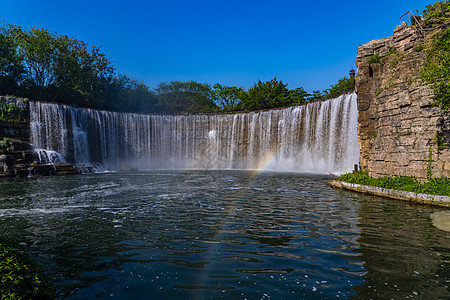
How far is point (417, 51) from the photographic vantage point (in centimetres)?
1253

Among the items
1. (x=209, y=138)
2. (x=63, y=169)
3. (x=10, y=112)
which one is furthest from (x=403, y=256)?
(x=10, y=112)

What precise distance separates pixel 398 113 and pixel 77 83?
150 feet

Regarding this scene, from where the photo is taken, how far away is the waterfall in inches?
1102

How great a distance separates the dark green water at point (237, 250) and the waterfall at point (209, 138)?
19188mm

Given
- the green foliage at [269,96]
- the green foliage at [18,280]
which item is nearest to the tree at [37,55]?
the green foliage at [269,96]

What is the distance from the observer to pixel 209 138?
3912cm

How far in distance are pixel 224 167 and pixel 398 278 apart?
113 feet

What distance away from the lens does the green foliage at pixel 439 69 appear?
10648 millimetres

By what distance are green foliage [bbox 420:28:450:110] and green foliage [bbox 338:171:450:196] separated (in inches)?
118

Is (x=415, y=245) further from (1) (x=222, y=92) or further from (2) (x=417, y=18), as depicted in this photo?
(1) (x=222, y=92)

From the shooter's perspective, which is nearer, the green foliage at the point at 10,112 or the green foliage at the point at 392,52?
the green foliage at the point at 392,52

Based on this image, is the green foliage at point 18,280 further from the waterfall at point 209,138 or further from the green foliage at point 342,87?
the green foliage at point 342,87

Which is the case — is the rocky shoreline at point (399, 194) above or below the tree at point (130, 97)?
below

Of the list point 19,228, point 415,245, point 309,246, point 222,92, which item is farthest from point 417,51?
point 222,92
